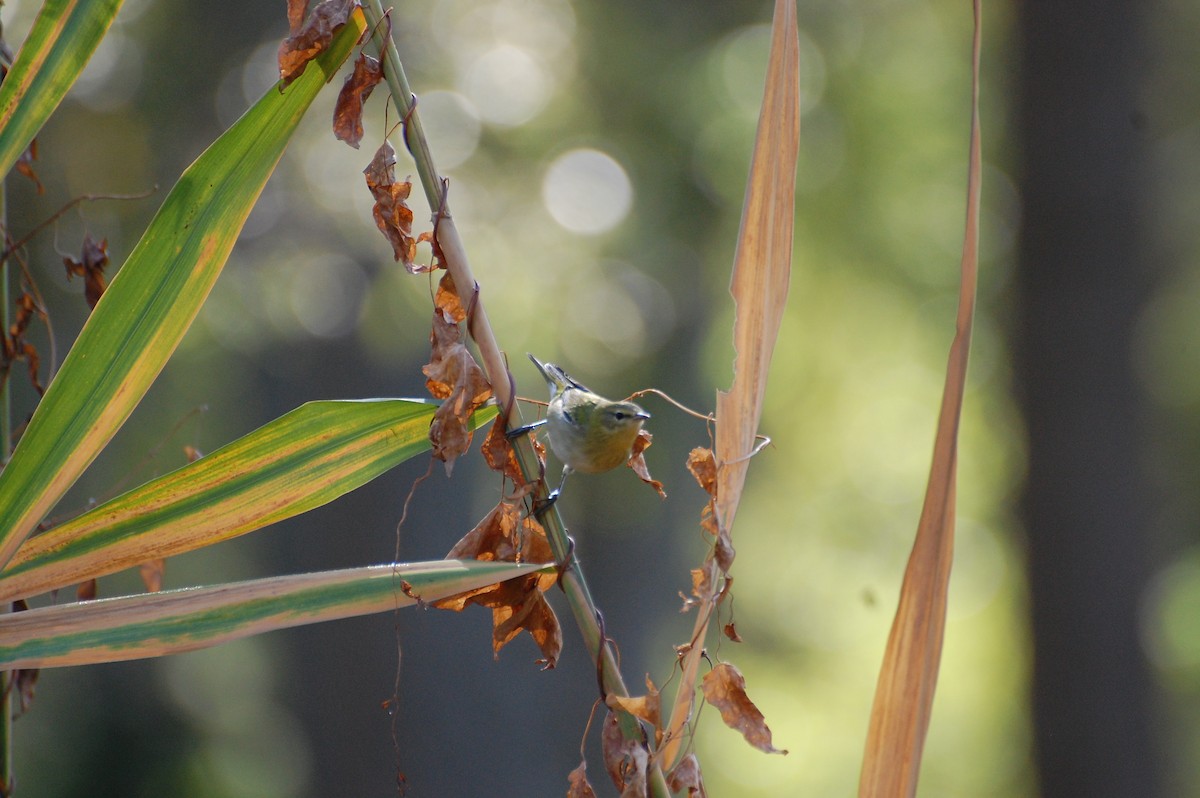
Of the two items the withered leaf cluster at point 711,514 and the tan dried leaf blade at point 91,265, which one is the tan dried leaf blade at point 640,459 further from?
the tan dried leaf blade at point 91,265

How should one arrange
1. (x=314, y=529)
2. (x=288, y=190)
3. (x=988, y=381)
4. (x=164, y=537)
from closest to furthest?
(x=164, y=537) → (x=314, y=529) → (x=288, y=190) → (x=988, y=381)

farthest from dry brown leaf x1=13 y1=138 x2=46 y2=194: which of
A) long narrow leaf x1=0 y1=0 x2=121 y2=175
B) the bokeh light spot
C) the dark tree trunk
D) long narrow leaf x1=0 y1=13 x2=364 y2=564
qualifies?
the bokeh light spot

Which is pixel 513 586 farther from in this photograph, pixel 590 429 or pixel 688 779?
pixel 590 429

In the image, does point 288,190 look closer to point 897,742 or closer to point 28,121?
point 28,121

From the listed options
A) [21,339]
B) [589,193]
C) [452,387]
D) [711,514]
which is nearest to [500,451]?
[452,387]

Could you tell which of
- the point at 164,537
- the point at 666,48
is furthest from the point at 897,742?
the point at 666,48

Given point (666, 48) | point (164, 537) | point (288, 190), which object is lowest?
point (164, 537)

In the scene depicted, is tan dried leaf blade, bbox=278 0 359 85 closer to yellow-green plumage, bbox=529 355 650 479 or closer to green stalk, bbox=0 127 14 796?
green stalk, bbox=0 127 14 796
